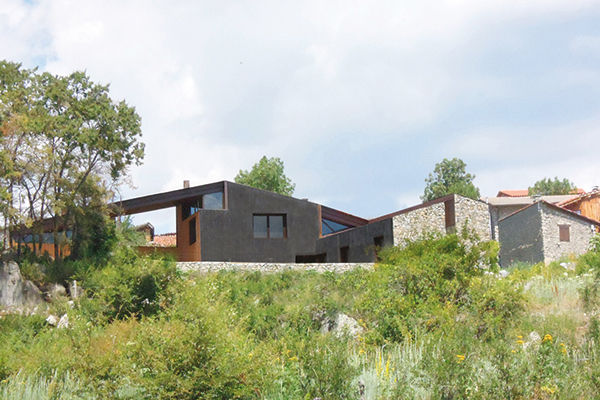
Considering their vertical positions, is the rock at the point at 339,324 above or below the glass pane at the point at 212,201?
below

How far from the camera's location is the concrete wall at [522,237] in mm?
29562

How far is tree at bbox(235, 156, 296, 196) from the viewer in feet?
139

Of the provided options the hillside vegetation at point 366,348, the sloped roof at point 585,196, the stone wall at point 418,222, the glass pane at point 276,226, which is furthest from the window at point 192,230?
the sloped roof at point 585,196

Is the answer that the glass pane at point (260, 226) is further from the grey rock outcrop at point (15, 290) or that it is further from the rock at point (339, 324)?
the rock at point (339, 324)

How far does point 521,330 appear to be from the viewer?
10.6 meters

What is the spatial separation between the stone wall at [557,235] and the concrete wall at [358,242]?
917 centimetres

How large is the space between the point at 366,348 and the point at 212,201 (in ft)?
58.4

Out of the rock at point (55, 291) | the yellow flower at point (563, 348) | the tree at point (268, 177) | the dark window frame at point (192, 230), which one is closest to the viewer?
the yellow flower at point (563, 348)

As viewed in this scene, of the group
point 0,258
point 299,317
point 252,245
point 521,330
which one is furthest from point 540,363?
point 252,245

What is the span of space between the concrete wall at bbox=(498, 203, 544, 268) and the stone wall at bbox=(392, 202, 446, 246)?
554 cm

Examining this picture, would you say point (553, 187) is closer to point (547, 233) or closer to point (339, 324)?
point (547, 233)

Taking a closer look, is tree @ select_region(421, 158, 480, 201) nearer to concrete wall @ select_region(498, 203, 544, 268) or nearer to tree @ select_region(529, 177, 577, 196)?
tree @ select_region(529, 177, 577, 196)

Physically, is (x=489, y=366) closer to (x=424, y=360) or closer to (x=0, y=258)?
(x=424, y=360)

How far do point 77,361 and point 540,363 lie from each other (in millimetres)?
5610
